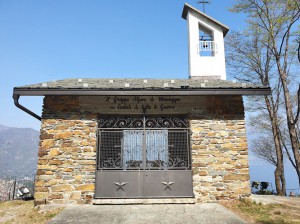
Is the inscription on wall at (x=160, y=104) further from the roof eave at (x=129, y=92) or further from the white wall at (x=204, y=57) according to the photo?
the white wall at (x=204, y=57)

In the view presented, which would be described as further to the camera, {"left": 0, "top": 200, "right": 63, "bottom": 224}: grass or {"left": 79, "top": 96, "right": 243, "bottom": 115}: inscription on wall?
{"left": 79, "top": 96, "right": 243, "bottom": 115}: inscription on wall

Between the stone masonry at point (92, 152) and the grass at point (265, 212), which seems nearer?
the grass at point (265, 212)

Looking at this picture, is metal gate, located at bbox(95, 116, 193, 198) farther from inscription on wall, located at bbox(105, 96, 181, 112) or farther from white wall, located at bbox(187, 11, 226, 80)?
white wall, located at bbox(187, 11, 226, 80)

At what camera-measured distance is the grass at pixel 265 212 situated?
5789 millimetres

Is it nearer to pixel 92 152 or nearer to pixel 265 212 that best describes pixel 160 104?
pixel 92 152

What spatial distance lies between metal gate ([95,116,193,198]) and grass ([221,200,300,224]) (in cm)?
145

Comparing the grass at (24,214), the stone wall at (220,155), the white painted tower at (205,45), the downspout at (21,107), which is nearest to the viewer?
the grass at (24,214)

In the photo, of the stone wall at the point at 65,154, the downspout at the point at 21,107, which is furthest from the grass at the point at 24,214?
the downspout at the point at 21,107

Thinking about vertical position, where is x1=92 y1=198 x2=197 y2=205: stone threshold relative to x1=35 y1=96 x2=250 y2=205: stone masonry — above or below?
below

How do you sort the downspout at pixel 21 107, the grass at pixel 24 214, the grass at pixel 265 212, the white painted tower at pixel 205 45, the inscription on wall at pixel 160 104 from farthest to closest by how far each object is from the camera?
1. the white painted tower at pixel 205 45
2. the inscription on wall at pixel 160 104
3. the downspout at pixel 21 107
4. the grass at pixel 24 214
5. the grass at pixel 265 212

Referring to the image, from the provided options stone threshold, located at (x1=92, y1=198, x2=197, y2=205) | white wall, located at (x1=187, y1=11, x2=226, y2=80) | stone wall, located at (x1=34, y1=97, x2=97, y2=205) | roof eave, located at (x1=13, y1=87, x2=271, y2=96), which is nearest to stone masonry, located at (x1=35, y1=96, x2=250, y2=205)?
stone wall, located at (x1=34, y1=97, x2=97, y2=205)

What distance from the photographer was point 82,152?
751 centimetres

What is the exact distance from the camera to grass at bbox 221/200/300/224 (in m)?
5.79

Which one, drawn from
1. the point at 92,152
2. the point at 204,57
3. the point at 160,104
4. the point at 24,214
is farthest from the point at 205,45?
the point at 24,214
